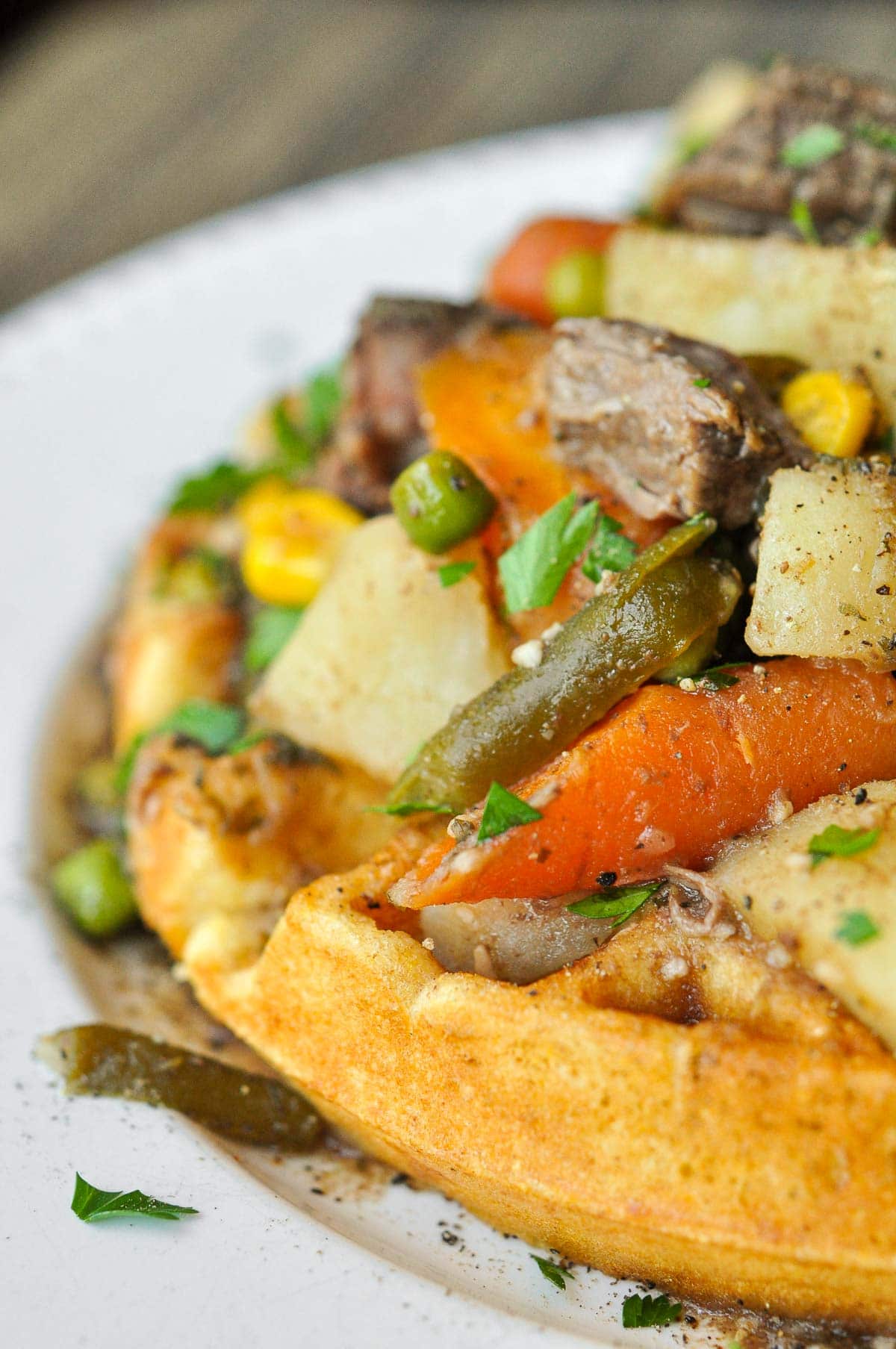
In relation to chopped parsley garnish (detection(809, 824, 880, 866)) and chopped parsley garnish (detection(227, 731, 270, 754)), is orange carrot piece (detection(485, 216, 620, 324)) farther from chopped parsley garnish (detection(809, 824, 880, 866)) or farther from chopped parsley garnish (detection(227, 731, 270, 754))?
chopped parsley garnish (detection(809, 824, 880, 866))

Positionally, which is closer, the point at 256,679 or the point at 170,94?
the point at 256,679

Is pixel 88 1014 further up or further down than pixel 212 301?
further down

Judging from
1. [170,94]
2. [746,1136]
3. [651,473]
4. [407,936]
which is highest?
[170,94]

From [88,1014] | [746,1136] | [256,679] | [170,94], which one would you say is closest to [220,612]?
[256,679]

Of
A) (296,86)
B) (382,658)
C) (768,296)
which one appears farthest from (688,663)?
(296,86)

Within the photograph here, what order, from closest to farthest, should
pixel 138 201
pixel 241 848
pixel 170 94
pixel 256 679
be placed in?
pixel 241 848, pixel 256 679, pixel 138 201, pixel 170 94

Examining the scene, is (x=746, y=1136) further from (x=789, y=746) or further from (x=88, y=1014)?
(x=88, y=1014)
